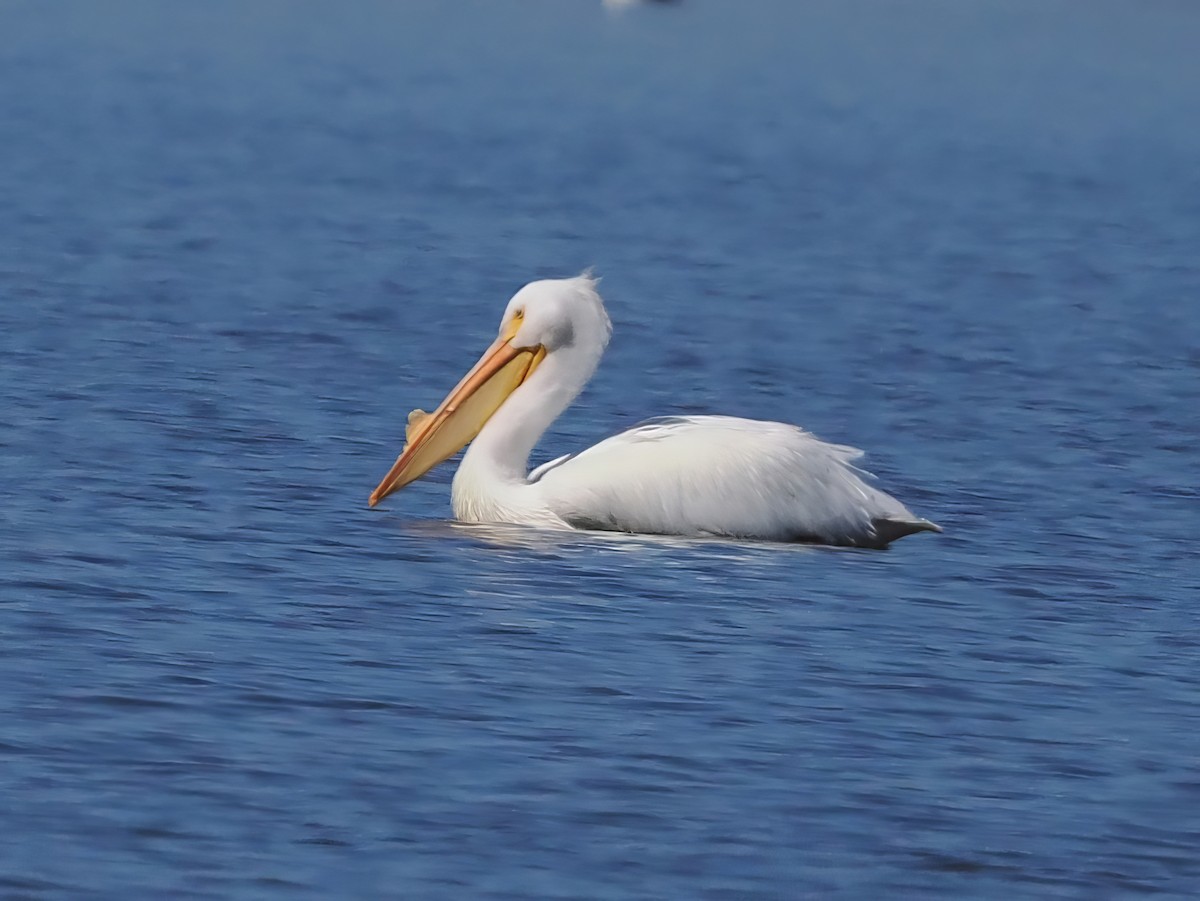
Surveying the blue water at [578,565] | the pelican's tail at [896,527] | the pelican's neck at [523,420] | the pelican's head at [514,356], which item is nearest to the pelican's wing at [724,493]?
the pelican's tail at [896,527]

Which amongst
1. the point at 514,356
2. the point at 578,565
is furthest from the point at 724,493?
the point at 514,356

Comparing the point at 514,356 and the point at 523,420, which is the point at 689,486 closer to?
the point at 523,420

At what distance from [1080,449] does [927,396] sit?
1.31m

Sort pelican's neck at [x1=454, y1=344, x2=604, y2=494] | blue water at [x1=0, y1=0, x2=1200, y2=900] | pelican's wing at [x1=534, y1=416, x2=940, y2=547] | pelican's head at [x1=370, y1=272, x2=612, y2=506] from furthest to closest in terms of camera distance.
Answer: pelican's head at [x1=370, y1=272, x2=612, y2=506], pelican's neck at [x1=454, y1=344, x2=604, y2=494], pelican's wing at [x1=534, y1=416, x2=940, y2=547], blue water at [x1=0, y1=0, x2=1200, y2=900]

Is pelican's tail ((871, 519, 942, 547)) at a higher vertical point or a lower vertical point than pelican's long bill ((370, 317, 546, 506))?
lower

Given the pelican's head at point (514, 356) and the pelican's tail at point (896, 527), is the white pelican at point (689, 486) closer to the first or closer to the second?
the pelican's tail at point (896, 527)

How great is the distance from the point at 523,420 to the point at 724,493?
0.86 metres

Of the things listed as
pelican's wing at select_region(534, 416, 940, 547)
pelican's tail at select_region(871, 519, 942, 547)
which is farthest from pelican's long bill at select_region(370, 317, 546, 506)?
pelican's tail at select_region(871, 519, 942, 547)

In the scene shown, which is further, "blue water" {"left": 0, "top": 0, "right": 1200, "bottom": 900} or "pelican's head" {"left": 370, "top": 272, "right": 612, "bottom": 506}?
"pelican's head" {"left": 370, "top": 272, "right": 612, "bottom": 506}

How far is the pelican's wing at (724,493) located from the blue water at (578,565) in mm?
114

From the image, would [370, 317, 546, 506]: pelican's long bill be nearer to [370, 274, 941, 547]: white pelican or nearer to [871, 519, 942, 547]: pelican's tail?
[370, 274, 941, 547]: white pelican

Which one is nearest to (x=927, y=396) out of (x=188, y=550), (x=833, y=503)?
(x=833, y=503)

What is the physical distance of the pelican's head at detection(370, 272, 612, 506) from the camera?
936 centimetres

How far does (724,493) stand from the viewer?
865 cm
